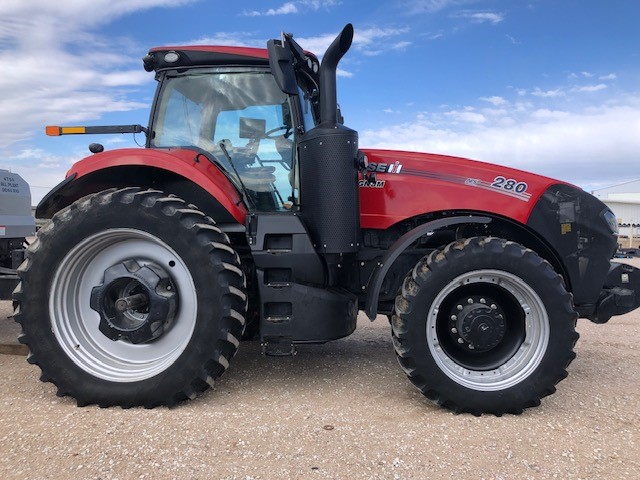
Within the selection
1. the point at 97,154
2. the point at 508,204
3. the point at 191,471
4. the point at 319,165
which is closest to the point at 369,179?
the point at 319,165

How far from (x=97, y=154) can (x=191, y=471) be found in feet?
7.38

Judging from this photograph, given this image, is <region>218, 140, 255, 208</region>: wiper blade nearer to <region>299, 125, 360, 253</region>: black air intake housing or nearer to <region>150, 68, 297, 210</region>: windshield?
<region>150, 68, 297, 210</region>: windshield

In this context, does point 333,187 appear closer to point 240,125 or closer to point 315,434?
point 240,125

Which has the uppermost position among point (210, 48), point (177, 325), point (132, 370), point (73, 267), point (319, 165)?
point (210, 48)

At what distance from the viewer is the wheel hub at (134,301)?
312cm

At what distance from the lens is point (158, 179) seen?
3.58 metres

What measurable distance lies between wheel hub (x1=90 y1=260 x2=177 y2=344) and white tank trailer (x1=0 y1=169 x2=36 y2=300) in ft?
7.08

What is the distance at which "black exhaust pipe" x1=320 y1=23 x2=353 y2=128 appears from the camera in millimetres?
3148

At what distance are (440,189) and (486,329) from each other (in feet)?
3.35

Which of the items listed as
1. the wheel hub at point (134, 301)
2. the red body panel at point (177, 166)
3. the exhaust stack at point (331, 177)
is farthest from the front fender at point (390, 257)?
the wheel hub at point (134, 301)

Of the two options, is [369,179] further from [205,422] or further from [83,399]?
[83,399]

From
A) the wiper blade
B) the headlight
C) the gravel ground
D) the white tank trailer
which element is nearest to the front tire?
the gravel ground

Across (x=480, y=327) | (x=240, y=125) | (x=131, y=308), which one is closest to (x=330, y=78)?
(x=240, y=125)

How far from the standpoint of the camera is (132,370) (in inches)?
126
